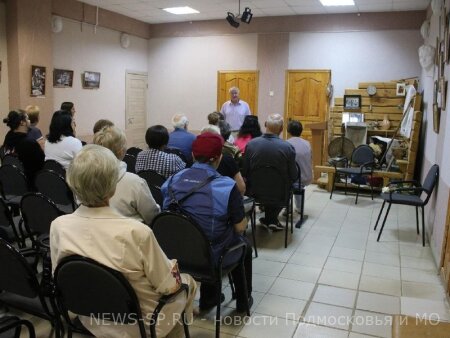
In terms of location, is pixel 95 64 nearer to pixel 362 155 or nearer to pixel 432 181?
pixel 362 155

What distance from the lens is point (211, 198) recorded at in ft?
7.50

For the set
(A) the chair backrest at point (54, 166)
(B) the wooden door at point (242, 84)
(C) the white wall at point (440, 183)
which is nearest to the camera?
(C) the white wall at point (440, 183)

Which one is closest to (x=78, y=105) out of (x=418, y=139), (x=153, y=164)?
(x=153, y=164)

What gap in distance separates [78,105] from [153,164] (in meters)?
5.07

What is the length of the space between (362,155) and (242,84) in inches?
135

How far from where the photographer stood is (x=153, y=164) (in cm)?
348

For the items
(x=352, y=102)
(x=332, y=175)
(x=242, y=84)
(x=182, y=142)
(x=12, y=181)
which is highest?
(x=242, y=84)

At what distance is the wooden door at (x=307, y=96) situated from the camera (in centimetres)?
824

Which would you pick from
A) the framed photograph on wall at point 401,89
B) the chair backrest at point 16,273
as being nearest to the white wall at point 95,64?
the framed photograph on wall at point 401,89

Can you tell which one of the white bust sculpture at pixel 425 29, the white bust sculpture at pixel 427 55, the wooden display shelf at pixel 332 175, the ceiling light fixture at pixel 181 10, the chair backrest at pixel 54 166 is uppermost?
the ceiling light fixture at pixel 181 10

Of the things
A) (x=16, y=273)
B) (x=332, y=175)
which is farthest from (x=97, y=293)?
(x=332, y=175)

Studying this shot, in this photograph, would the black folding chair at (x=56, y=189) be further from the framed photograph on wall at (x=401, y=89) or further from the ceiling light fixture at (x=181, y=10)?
the framed photograph on wall at (x=401, y=89)

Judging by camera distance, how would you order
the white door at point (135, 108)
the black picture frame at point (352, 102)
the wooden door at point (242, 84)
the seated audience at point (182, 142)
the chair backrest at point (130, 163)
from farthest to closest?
the white door at point (135, 108) → the wooden door at point (242, 84) → the black picture frame at point (352, 102) → the chair backrest at point (130, 163) → the seated audience at point (182, 142)

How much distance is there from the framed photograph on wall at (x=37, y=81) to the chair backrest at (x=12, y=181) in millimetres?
3351
